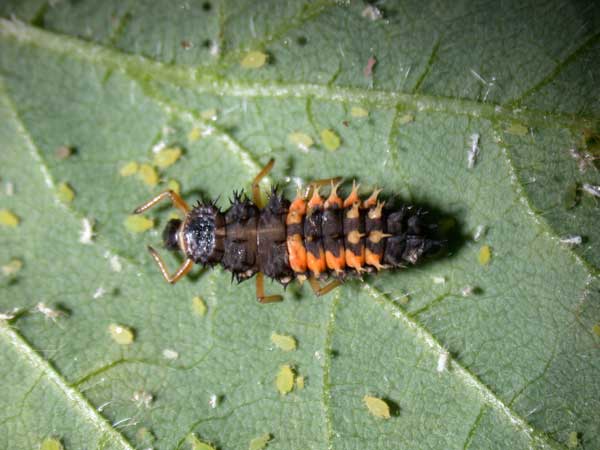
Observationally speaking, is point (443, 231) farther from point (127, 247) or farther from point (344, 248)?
point (127, 247)

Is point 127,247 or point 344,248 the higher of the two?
point 344,248

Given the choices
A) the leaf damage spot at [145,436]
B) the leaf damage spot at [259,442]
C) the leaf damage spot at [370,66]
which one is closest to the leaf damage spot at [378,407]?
the leaf damage spot at [259,442]

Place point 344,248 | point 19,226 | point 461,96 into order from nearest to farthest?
point 344,248
point 461,96
point 19,226

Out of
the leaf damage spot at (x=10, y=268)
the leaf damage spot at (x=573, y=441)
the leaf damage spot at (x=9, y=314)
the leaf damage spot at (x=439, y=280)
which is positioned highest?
the leaf damage spot at (x=439, y=280)

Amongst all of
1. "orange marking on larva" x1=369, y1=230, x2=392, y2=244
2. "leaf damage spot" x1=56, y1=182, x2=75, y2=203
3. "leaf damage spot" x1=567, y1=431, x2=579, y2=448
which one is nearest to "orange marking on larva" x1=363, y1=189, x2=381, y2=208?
"orange marking on larva" x1=369, y1=230, x2=392, y2=244

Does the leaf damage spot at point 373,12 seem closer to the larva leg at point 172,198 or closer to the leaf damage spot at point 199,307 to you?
the larva leg at point 172,198

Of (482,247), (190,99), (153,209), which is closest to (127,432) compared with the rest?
(153,209)

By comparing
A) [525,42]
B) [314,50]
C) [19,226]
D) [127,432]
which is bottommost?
[127,432]
